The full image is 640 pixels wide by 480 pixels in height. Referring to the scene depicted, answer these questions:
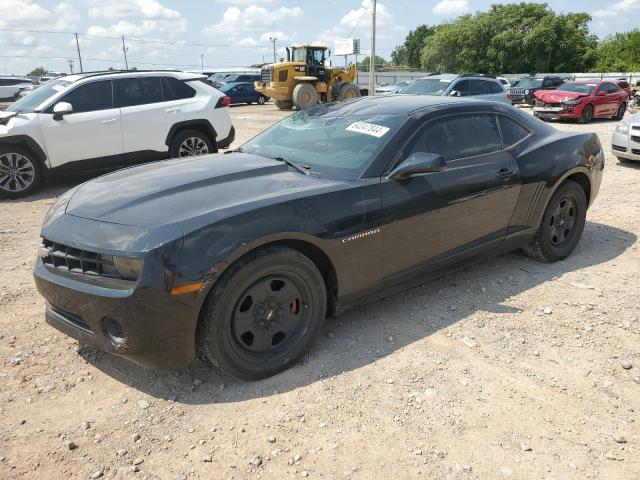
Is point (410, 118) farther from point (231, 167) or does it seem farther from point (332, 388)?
point (332, 388)

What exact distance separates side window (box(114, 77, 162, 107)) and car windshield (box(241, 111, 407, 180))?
4.68 m

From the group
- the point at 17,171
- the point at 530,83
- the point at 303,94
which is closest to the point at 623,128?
the point at 17,171

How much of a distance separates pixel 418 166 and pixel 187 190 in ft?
4.75

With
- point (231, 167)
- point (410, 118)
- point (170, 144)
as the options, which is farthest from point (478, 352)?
point (170, 144)

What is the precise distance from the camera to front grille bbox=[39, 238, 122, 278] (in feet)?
8.85

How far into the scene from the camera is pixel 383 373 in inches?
123

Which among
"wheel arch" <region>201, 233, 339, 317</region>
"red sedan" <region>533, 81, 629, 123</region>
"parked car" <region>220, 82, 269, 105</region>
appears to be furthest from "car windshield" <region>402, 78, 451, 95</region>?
"parked car" <region>220, 82, 269, 105</region>

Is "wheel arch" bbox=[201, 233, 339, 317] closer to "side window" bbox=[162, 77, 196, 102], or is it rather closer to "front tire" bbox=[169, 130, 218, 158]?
"front tire" bbox=[169, 130, 218, 158]

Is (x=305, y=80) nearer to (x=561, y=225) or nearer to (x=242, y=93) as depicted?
(x=242, y=93)

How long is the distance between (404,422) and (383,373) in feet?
1.46

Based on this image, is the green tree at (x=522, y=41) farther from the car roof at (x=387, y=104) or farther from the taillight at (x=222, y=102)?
the car roof at (x=387, y=104)

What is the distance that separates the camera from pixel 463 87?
14.7 m

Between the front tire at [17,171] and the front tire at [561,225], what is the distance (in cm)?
672

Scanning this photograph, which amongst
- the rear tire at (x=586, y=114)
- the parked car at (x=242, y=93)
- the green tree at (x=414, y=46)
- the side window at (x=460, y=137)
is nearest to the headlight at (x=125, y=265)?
the side window at (x=460, y=137)
